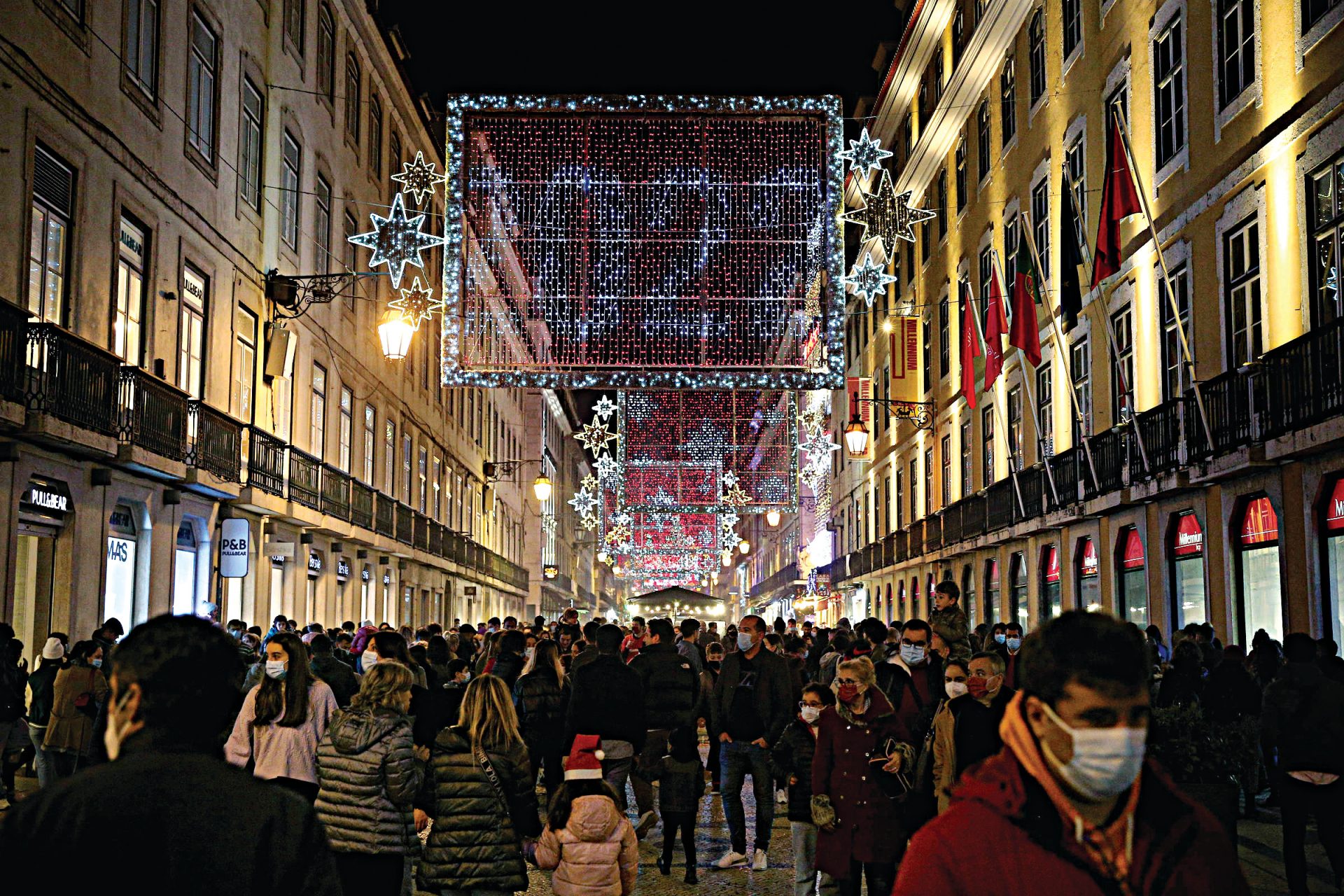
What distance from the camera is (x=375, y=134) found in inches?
1539

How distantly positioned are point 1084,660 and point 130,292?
20.5m

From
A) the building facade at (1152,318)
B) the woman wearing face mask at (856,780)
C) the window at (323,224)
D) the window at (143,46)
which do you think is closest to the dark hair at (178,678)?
the woman wearing face mask at (856,780)

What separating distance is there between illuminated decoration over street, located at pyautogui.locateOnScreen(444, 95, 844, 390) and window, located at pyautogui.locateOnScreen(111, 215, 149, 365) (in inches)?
213

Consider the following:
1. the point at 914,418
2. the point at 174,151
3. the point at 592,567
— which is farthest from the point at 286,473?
the point at 592,567

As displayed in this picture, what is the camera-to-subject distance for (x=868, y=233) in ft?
69.4

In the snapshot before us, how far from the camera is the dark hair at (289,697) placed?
8633 millimetres

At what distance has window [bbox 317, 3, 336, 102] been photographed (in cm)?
3216

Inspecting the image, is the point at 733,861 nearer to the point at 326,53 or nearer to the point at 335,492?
the point at 335,492

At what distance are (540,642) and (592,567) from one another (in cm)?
12111

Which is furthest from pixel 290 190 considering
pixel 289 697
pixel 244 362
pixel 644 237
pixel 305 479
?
pixel 289 697

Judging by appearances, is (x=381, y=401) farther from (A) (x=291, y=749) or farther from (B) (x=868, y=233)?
(A) (x=291, y=749)

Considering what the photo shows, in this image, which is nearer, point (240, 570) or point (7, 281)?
point (7, 281)

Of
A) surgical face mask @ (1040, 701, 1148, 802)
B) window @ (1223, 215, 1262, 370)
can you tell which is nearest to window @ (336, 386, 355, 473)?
window @ (1223, 215, 1262, 370)

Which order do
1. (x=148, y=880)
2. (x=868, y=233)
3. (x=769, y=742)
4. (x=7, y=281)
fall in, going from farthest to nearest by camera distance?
(x=868, y=233) → (x=7, y=281) → (x=769, y=742) → (x=148, y=880)
